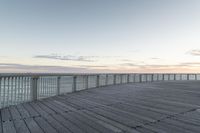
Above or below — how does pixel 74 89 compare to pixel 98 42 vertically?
below

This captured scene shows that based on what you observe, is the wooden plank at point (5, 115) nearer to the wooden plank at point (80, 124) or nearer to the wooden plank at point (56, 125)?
the wooden plank at point (56, 125)

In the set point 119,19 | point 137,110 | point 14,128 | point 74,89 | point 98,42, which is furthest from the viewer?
point 98,42

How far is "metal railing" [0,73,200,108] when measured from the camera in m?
5.85

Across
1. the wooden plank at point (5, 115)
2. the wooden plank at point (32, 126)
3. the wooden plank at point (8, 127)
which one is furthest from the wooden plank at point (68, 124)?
the wooden plank at point (5, 115)

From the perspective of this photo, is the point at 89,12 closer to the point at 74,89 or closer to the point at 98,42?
the point at 98,42

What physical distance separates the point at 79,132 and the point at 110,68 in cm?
2005

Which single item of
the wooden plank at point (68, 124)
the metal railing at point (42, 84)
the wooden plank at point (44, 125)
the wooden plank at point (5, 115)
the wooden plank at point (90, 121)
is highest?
the metal railing at point (42, 84)

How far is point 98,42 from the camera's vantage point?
64.3 ft

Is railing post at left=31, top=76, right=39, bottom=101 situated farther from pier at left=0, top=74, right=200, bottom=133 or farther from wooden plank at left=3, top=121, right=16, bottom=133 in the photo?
wooden plank at left=3, top=121, right=16, bottom=133

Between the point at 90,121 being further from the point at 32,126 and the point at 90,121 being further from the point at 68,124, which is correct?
the point at 32,126

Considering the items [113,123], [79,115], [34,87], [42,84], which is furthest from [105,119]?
[42,84]

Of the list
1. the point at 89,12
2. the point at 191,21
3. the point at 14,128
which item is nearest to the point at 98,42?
the point at 89,12

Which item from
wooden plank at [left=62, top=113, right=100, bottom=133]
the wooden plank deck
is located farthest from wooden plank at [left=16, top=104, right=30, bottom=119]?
wooden plank at [left=62, top=113, right=100, bottom=133]

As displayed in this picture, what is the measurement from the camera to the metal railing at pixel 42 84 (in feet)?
19.2
